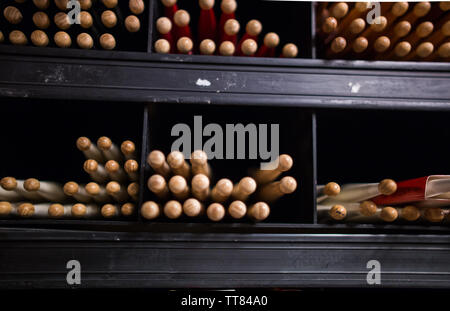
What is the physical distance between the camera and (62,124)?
25.5 inches

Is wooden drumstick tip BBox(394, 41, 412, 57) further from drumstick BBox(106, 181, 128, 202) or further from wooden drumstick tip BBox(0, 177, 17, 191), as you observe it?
wooden drumstick tip BBox(0, 177, 17, 191)

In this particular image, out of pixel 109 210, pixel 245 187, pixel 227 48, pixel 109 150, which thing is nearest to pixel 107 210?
pixel 109 210

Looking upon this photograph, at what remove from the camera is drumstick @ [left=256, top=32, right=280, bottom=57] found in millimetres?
494

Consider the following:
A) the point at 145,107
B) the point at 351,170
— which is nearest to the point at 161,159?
the point at 145,107

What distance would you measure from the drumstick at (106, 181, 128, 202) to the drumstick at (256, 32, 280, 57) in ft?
1.15

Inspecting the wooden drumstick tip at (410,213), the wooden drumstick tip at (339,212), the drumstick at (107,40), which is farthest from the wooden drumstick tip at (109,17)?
the wooden drumstick tip at (410,213)

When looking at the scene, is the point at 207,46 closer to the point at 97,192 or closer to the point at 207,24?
the point at 207,24

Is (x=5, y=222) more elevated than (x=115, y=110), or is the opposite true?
(x=115, y=110)

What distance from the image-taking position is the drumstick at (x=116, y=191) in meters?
0.46

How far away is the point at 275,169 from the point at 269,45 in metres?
0.22

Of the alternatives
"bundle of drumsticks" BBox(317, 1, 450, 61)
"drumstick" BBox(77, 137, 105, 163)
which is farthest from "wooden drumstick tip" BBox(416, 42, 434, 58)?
"drumstick" BBox(77, 137, 105, 163)

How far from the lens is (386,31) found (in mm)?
535

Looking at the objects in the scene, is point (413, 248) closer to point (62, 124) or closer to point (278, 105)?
point (278, 105)
